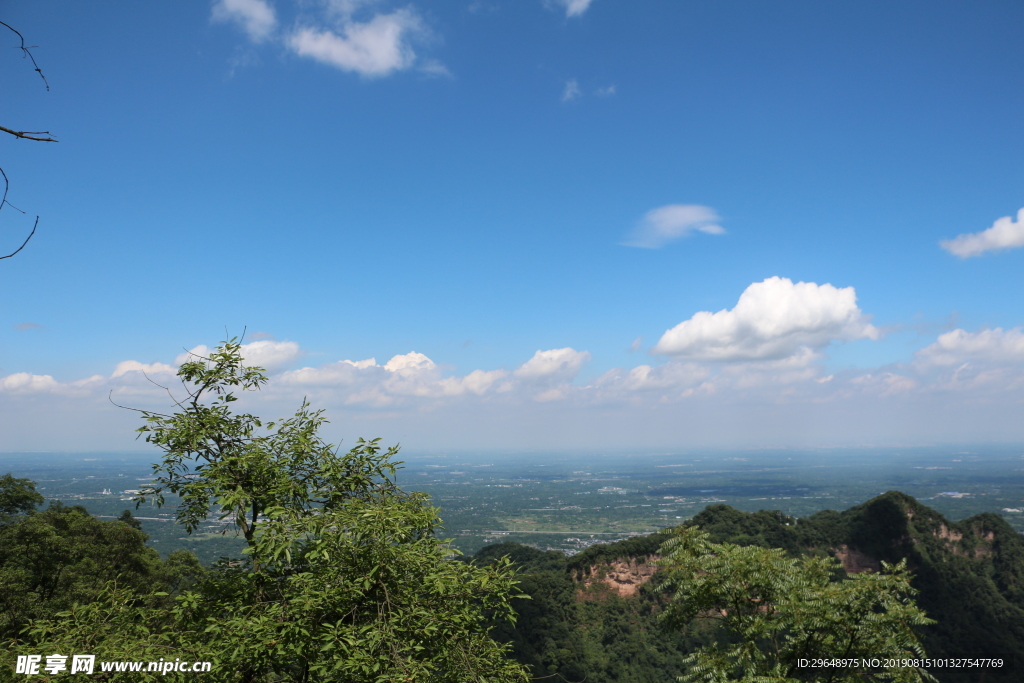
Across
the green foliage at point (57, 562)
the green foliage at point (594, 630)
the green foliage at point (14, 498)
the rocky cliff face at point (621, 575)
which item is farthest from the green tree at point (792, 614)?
the rocky cliff face at point (621, 575)

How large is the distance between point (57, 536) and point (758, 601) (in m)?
20.1

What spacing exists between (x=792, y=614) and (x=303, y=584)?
7.48 m

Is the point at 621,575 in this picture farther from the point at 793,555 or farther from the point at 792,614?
the point at 792,614

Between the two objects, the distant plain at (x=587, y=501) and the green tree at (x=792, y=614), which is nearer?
the green tree at (x=792, y=614)

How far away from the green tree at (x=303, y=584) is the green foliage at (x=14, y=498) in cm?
1747

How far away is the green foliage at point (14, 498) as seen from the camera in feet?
55.4

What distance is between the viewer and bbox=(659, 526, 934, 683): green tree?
288 inches

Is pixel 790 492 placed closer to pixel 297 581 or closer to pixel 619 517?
pixel 619 517

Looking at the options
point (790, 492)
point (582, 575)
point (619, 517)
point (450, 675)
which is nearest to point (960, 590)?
point (582, 575)

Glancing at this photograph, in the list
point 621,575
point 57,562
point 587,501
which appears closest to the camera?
point 57,562

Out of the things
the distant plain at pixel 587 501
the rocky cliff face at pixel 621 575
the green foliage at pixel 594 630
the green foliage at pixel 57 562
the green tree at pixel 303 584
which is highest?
the green tree at pixel 303 584

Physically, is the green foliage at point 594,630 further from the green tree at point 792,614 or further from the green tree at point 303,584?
the green tree at point 303,584

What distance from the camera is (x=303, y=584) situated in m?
4.69

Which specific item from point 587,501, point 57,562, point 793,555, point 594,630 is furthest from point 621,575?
point 587,501
